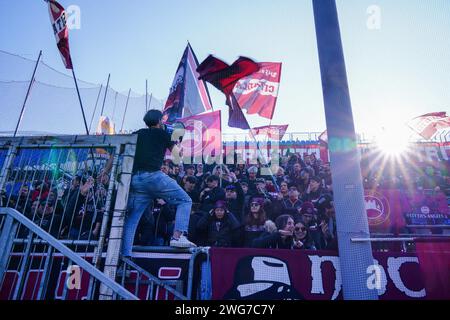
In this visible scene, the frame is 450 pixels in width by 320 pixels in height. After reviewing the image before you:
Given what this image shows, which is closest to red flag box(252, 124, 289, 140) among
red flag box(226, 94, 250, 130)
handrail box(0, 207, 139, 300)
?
red flag box(226, 94, 250, 130)

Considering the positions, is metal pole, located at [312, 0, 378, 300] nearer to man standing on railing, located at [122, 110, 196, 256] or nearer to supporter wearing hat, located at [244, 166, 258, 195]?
man standing on railing, located at [122, 110, 196, 256]

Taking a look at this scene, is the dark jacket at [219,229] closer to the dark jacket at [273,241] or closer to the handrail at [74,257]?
the dark jacket at [273,241]

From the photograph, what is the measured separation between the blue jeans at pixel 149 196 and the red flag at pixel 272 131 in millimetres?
12502

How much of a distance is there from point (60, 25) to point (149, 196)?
406 centimetres

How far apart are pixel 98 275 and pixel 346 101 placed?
347cm

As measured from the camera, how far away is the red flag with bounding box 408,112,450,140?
538 inches

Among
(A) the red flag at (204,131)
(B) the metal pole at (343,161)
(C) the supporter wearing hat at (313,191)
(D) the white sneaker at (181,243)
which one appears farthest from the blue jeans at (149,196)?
(A) the red flag at (204,131)

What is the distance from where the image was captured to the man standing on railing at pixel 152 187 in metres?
4.18

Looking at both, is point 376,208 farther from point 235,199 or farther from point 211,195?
point 211,195

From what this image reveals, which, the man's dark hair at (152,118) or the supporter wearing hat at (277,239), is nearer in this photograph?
the man's dark hair at (152,118)

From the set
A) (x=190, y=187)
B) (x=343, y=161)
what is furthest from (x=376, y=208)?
(x=190, y=187)

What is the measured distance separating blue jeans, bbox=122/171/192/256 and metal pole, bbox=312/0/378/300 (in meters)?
2.16
